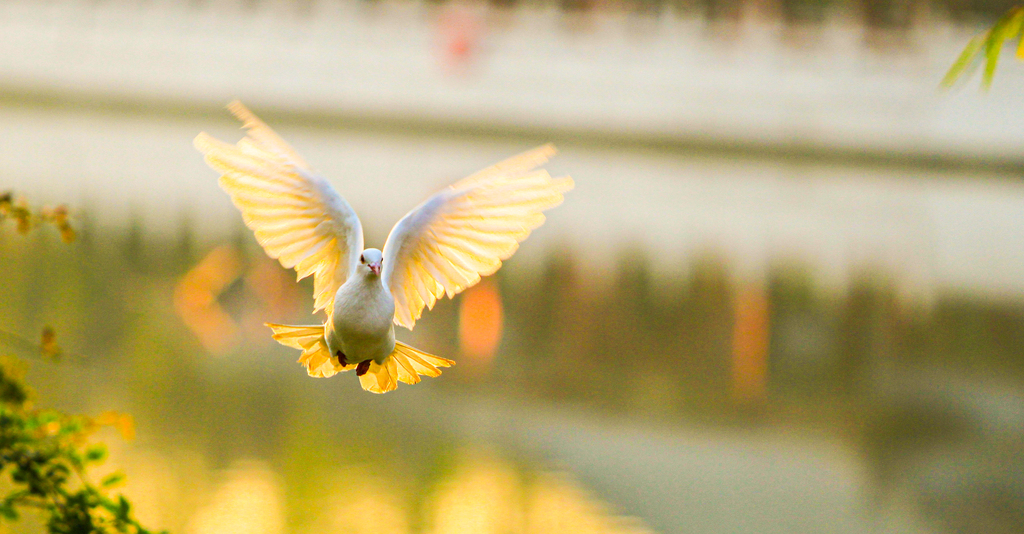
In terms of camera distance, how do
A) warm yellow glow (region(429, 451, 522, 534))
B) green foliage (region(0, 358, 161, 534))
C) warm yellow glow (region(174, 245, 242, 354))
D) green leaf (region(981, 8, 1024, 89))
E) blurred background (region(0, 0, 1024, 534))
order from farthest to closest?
warm yellow glow (region(174, 245, 242, 354)) → blurred background (region(0, 0, 1024, 534)) → warm yellow glow (region(429, 451, 522, 534)) → green foliage (region(0, 358, 161, 534)) → green leaf (region(981, 8, 1024, 89))

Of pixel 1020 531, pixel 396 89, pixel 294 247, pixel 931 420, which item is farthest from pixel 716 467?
pixel 396 89

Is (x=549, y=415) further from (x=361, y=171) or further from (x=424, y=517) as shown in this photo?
(x=361, y=171)

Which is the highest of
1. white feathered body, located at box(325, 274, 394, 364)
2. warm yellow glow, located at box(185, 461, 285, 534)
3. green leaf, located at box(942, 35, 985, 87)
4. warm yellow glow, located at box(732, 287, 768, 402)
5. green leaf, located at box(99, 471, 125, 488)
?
green leaf, located at box(942, 35, 985, 87)

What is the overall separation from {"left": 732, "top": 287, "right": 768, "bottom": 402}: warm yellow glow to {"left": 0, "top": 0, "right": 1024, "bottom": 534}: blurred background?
21 mm

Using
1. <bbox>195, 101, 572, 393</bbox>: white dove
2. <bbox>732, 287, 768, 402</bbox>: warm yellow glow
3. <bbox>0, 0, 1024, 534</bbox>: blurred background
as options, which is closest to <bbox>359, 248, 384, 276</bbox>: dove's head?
<bbox>195, 101, 572, 393</bbox>: white dove

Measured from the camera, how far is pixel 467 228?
130cm

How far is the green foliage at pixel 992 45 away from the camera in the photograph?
0.71m

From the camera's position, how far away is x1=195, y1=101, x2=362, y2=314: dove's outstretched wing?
46.9 inches

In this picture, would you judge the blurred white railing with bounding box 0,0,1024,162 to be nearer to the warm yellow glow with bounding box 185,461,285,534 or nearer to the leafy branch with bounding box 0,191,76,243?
the warm yellow glow with bounding box 185,461,285,534

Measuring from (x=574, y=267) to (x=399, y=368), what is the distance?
4.07 m

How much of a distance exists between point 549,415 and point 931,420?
1.63m

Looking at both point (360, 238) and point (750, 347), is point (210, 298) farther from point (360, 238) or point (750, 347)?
point (360, 238)

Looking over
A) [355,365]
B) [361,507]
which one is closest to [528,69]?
[361,507]

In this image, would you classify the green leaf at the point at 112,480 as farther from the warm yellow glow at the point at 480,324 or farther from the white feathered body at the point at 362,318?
the warm yellow glow at the point at 480,324
